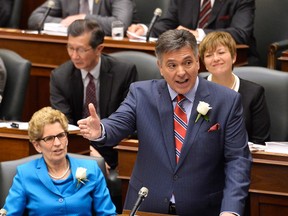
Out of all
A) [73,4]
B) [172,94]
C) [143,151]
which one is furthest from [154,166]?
[73,4]

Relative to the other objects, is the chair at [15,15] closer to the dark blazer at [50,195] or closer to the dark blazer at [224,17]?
the dark blazer at [224,17]

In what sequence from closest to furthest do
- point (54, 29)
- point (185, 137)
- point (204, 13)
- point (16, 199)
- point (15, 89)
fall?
point (185, 137), point (16, 199), point (15, 89), point (204, 13), point (54, 29)

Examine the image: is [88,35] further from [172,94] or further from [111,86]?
[172,94]

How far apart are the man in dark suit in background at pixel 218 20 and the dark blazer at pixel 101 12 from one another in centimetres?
17

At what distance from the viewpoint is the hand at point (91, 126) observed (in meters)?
3.44

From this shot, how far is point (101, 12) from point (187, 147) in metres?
3.27

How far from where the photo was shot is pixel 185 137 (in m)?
3.68

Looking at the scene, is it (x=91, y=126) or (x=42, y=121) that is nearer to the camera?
(x=91, y=126)

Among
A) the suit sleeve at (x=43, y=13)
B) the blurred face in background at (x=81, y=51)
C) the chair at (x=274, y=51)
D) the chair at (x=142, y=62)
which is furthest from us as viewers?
the suit sleeve at (x=43, y=13)

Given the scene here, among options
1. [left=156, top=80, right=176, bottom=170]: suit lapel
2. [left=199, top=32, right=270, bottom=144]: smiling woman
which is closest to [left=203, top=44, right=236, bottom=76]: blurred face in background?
[left=199, top=32, right=270, bottom=144]: smiling woman

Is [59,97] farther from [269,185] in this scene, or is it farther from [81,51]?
[269,185]

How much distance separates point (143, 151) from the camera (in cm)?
377

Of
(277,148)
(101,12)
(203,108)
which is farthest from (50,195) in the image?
(101,12)

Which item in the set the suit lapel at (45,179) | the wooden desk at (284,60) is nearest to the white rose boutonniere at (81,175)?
the suit lapel at (45,179)
